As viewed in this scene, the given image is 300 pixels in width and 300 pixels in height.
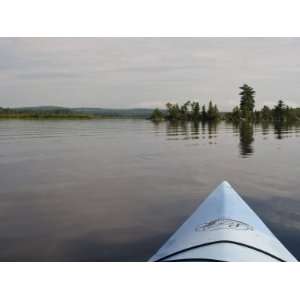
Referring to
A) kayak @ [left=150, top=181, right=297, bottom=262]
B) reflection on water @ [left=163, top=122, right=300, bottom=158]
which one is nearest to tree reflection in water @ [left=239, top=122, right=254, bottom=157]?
reflection on water @ [left=163, top=122, right=300, bottom=158]

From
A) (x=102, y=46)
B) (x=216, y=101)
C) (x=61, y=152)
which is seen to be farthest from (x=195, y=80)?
(x=61, y=152)

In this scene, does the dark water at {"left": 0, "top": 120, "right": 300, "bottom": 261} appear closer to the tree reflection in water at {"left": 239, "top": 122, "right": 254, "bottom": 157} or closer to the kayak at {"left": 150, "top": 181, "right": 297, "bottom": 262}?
the tree reflection in water at {"left": 239, "top": 122, "right": 254, "bottom": 157}

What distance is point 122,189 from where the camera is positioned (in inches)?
149

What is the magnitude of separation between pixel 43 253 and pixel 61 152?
11.8ft

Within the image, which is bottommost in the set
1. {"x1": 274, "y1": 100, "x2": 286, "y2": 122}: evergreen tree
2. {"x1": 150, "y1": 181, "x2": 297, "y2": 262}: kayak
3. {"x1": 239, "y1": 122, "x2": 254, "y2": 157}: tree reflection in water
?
{"x1": 150, "y1": 181, "x2": 297, "y2": 262}: kayak

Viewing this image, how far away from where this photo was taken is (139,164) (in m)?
4.97

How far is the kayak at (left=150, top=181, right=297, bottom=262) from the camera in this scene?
1.96 metres

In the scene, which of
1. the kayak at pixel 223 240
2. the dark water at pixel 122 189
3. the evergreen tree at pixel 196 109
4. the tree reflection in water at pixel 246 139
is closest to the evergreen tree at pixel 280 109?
the dark water at pixel 122 189

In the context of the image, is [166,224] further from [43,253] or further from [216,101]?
[216,101]

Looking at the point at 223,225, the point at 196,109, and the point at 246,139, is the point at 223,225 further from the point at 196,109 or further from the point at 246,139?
the point at 246,139

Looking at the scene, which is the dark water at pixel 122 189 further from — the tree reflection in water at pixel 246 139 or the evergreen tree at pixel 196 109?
the evergreen tree at pixel 196 109

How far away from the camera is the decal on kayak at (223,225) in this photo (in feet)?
7.48

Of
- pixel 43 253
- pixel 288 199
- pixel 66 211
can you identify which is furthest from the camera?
pixel 288 199

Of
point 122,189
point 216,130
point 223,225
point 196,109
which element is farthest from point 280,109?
point 223,225
